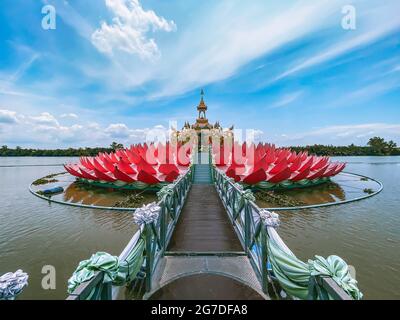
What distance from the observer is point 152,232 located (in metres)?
2.95

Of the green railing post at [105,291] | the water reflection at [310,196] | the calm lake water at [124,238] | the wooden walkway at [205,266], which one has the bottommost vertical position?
the calm lake water at [124,238]

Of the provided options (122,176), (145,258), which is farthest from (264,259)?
(122,176)

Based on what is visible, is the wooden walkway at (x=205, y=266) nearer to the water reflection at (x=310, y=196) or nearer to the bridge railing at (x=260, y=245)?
the bridge railing at (x=260, y=245)

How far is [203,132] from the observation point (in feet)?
77.2

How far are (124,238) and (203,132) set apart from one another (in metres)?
19.2

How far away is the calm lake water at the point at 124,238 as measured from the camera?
361 cm

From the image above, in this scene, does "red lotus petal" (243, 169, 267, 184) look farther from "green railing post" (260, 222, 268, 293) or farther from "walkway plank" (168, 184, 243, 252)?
"green railing post" (260, 222, 268, 293)

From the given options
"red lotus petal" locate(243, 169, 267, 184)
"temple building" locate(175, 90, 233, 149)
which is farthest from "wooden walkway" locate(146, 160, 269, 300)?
"temple building" locate(175, 90, 233, 149)

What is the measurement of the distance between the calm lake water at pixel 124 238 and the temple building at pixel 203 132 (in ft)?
49.2

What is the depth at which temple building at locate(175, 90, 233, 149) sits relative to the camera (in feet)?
75.4

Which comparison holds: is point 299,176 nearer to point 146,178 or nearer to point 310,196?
point 310,196

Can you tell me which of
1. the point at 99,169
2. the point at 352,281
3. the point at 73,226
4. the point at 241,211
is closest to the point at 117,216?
the point at 73,226

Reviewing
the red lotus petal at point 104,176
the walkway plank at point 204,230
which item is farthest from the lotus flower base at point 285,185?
the red lotus petal at point 104,176

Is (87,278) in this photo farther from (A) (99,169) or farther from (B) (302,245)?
(A) (99,169)
